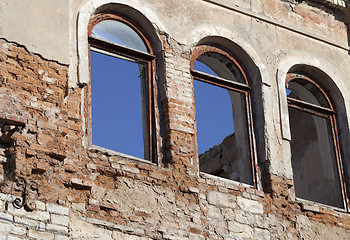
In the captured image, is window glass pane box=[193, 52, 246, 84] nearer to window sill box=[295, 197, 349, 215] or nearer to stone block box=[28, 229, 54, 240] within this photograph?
window sill box=[295, 197, 349, 215]

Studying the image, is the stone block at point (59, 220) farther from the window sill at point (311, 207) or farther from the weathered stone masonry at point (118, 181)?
the window sill at point (311, 207)

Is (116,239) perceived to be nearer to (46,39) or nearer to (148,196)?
(148,196)

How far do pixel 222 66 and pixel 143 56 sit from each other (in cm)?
133

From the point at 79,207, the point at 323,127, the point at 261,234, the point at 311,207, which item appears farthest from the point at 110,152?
the point at 323,127

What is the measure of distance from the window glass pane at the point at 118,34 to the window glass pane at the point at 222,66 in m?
1.04

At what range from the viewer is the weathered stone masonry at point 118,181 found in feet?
29.4

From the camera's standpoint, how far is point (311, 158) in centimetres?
1595

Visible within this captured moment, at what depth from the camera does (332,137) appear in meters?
12.5

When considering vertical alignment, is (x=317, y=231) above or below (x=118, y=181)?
below

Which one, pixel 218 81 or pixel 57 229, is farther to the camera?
pixel 218 81

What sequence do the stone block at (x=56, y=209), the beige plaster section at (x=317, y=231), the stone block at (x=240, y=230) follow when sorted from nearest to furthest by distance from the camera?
1. the stone block at (x=56, y=209)
2. the stone block at (x=240, y=230)
3. the beige plaster section at (x=317, y=231)

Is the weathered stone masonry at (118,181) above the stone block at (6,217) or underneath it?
above

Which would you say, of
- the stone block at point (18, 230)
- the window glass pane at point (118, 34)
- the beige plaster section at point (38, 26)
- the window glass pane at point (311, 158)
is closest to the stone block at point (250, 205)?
the window glass pane at point (311, 158)

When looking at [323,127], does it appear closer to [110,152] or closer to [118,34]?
[118,34]
